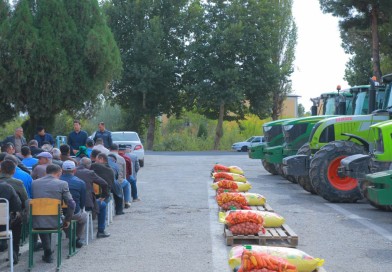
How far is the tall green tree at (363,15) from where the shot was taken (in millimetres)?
37406

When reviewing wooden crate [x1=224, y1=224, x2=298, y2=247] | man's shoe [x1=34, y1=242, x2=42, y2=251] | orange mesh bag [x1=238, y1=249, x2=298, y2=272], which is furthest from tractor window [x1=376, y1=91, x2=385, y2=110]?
orange mesh bag [x1=238, y1=249, x2=298, y2=272]

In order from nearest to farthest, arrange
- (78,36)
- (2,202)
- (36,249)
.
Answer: (2,202), (36,249), (78,36)

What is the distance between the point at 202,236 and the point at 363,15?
2868 cm

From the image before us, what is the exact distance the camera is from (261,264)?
25.2 feet

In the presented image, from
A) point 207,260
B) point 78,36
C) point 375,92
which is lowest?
point 207,260

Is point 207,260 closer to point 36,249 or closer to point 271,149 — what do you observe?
point 36,249

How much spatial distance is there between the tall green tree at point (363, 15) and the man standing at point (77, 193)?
1129 inches

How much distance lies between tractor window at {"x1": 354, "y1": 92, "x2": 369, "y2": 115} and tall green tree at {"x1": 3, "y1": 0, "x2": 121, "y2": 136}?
41.9 ft

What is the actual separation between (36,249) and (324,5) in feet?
100

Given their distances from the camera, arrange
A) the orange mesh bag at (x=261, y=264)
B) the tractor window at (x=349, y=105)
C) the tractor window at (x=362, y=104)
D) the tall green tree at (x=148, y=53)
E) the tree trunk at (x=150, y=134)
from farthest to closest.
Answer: the tree trunk at (x=150, y=134) < the tall green tree at (x=148, y=53) < the tractor window at (x=349, y=105) < the tractor window at (x=362, y=104) < the orange mesh bag at (x=261, y=264)

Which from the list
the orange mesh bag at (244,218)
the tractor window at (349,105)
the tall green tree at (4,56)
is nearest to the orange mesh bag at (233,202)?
the orange mesh bag at (244,218)

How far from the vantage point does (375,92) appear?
59.6 ft

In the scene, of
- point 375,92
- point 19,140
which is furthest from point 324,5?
point 19,140

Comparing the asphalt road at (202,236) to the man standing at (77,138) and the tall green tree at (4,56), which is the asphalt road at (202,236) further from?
the tall green tree at (4,56)
